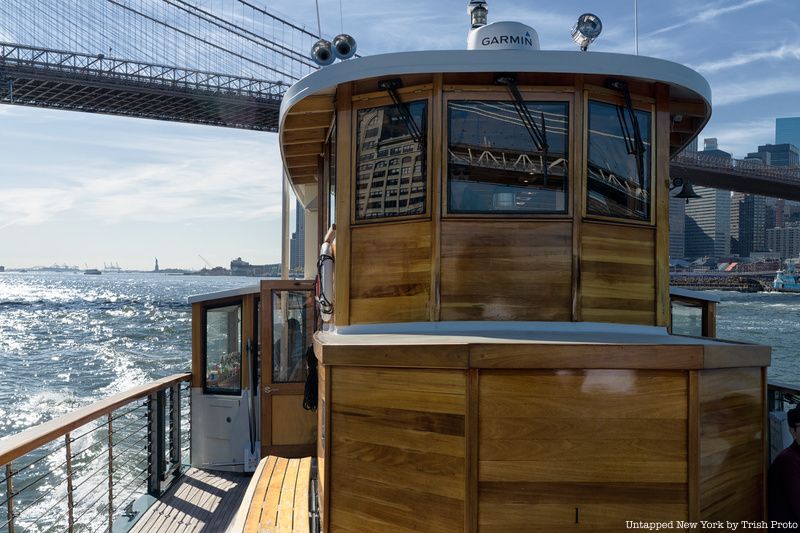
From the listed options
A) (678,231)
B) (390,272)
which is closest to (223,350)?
(390,272)

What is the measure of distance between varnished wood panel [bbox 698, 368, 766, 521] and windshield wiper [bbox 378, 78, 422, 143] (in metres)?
1.52

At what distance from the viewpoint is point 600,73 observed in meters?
2.99

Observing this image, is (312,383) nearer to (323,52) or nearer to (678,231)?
(323,52)

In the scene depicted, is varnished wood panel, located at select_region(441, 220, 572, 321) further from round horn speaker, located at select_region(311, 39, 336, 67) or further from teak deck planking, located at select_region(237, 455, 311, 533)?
round horn speaker, located at select_region(311, 39, 336, 67)

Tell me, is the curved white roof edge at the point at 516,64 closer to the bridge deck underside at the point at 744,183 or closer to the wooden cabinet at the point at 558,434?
the wooden cabinet at the point at 558,434

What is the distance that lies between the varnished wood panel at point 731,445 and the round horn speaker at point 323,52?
9.56 feet

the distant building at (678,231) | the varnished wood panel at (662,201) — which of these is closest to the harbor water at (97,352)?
the varnished wood panel at (662,201)

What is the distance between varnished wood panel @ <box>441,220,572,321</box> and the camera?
3.04 metres

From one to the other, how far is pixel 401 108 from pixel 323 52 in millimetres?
1349

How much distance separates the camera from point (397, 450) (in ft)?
7.97

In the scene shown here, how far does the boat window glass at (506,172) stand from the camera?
3061 millimetres

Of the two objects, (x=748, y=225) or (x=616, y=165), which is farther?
(x=748, y=225)

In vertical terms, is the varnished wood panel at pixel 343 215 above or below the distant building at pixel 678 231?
below

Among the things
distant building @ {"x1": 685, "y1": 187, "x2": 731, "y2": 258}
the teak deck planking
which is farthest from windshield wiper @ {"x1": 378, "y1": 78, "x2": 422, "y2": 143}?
distant building @ {"x1": 685, "y1": 187, "x2": 731, "y2": 258}
